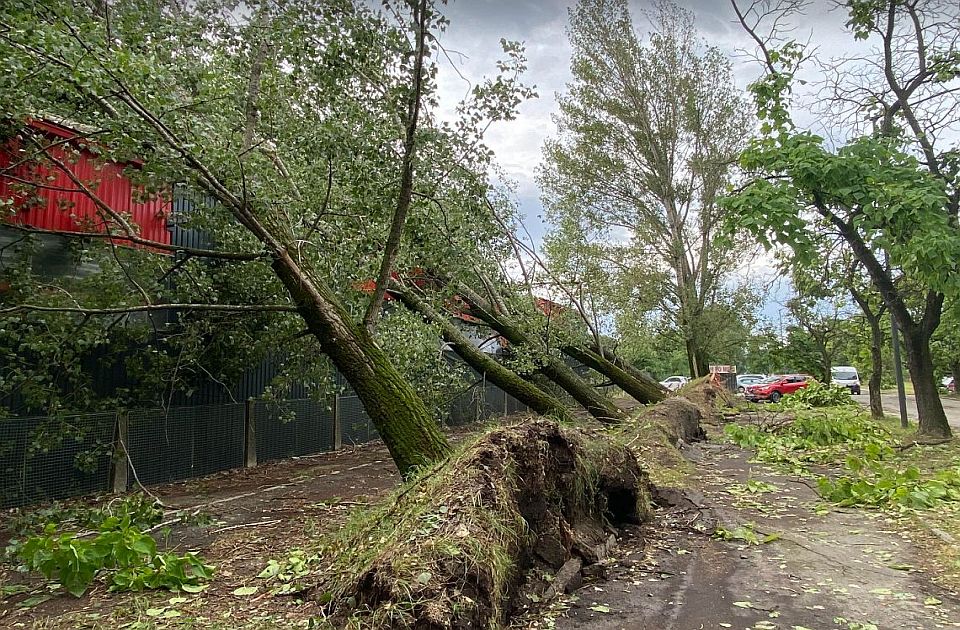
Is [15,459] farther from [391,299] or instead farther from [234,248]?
[391,299]

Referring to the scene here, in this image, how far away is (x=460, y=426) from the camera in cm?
1639

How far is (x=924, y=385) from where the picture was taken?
1010 cm

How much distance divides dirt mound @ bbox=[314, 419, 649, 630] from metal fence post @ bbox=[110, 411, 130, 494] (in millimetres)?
4774

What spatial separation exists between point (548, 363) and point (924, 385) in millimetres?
6322

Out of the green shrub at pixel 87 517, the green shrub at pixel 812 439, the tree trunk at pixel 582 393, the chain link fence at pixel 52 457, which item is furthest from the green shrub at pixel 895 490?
the chain link fence at pixel 52 457

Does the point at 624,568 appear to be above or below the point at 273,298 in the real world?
below

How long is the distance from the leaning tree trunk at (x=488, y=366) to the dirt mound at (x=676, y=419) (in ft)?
5.07

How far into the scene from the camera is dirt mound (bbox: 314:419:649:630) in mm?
2764

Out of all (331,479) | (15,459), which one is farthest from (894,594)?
(15,459)

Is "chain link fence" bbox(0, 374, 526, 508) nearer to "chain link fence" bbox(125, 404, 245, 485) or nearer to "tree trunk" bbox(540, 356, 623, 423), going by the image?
"chain link fence" bbox(125, 404, 245, 485)

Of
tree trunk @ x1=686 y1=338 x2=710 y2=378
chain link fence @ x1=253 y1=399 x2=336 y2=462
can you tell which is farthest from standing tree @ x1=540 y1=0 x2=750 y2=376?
chain link fence @ x1=253 y1=399 x2=336 y2=462

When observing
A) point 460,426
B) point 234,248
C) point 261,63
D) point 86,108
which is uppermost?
point 261,63

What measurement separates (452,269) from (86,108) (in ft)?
14.6

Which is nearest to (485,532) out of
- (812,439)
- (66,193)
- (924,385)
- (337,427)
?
(66,193)
